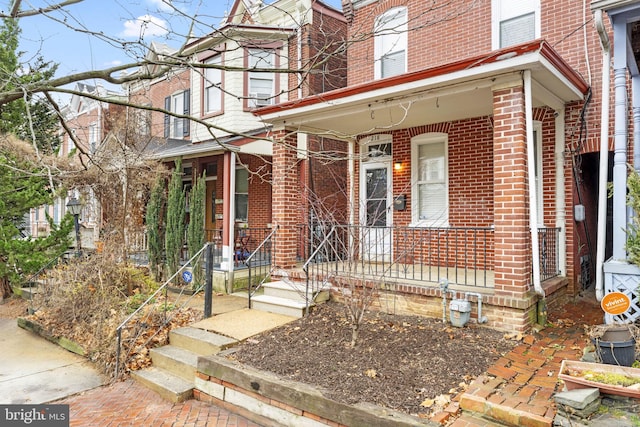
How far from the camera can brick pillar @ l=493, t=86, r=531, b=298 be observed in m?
4.95

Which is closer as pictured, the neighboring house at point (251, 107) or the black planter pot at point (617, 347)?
the black planter pot at point (617, 347)

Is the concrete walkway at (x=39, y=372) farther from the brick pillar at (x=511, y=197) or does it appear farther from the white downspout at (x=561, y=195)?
the white downspout at (x=561, y=195)

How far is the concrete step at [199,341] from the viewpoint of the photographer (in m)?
5.07

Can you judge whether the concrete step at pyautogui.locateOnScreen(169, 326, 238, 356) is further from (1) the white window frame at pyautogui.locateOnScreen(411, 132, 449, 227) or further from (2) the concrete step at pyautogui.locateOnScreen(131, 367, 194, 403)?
(1) the white window frame at pyautogui.locateOnScreen(411, 132, 449, 227)

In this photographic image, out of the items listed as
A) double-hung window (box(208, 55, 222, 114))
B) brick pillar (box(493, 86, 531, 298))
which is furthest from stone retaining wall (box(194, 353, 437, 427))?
double-hung window (box(208, 55, 222, 114))

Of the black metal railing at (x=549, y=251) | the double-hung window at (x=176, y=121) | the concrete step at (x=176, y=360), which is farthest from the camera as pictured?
the double-hung window at (x=176, y=121)

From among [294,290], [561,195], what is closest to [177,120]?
[294,290]

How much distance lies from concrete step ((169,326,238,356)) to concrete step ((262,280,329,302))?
4.61 ft

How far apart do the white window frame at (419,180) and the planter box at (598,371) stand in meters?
4.59

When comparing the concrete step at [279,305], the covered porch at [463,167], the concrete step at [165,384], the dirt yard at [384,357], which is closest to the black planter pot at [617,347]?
the dirt yard at [384,357]

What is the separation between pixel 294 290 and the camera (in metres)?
6.50

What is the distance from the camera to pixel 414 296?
577 centimetres

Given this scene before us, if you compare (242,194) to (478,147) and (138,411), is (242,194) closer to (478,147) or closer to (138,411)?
(478,147)

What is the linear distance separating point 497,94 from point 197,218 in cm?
630
